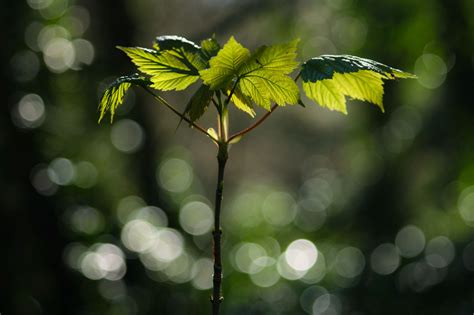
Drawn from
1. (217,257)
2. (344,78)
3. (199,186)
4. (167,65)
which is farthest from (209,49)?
(199,186)

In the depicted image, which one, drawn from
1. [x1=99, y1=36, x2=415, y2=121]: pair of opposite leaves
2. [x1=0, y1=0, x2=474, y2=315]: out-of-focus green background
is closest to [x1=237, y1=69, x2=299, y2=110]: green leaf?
[x1=99, y1=36, x2=415, y2=121]: pair of opposite leaves

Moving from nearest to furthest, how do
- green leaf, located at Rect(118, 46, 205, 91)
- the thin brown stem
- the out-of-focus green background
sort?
1. the thin brown stem
2. green leaf, located at Rect(118, 46, 205, 91)
3. the out-of-focus green background

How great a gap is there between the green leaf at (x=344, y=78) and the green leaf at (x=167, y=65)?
172 mm

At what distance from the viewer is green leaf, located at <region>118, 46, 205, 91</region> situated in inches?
38.9

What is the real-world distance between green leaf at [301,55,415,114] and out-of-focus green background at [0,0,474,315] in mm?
3187

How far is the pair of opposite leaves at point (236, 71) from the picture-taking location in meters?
0.94

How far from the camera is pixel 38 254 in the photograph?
424 centimetres

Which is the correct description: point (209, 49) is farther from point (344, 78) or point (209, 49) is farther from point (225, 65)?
point (344, 78)

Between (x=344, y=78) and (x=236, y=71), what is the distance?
0.75 feet

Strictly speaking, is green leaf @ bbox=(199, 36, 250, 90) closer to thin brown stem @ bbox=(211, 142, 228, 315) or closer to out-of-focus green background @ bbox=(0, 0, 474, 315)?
thin brown stem @ bbox=(211, 142, 228, 315)

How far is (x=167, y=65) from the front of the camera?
100 centimetres

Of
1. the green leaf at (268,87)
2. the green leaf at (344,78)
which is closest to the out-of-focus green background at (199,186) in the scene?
the green leaf at (344,78)

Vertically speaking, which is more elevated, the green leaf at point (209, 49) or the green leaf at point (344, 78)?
the green leaf at point (209, 49)

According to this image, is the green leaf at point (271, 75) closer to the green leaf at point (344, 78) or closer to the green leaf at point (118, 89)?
the green leaf at point (344, 78)
